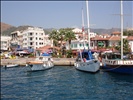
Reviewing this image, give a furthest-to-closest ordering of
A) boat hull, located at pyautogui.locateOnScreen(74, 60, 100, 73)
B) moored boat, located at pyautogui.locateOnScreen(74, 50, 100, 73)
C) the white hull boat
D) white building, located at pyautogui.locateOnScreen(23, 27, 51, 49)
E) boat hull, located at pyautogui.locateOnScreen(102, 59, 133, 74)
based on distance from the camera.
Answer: white building, located at pyautogui.locateOnScreen(23, 27, 51, 49)
the white hull boat
moored boat, located at pyautogui.locateOnScreen(74, 50, 100, 73)
boat hull, located at pyautogui.locateOnScreen(74, 60, 100, 73)
boat hull, located at pyautogui.locateOnScreen(102, 59, 133, 74)

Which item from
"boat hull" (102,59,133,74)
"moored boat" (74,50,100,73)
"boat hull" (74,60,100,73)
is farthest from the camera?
"moored boat" (74,50,100,73)

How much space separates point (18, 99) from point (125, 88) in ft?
48.7

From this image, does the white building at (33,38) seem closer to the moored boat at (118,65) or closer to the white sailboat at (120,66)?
the moored boat at (118,65)

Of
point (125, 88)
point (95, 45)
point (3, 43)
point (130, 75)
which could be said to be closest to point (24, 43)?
point (3, 43)

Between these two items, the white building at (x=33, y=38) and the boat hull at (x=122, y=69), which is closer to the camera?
the boat hull at (x=122, y=69)

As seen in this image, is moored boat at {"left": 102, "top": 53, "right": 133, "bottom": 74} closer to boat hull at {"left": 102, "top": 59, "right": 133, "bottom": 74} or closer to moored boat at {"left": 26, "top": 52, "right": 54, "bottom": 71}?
boat hull at {"left": 102, "top": 59, "right": 133, "bottom": 74}

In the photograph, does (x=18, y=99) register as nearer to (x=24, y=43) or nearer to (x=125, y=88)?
(x=125, y=88)

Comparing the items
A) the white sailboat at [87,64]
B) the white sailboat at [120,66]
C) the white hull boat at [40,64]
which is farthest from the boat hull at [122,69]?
the white hull boat at [40,64]

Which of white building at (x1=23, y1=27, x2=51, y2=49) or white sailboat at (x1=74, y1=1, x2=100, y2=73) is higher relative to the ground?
white building at (x1=23, y1=27, x2=51, y2=49)

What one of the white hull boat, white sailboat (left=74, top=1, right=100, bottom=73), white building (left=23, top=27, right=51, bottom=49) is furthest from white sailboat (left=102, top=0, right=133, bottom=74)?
Result: white building (left=23, top=27, right=51, bottom=49)

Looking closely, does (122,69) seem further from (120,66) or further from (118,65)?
(118,65)

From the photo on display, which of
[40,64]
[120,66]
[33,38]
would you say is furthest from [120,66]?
[33,38]

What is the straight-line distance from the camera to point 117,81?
128 feet

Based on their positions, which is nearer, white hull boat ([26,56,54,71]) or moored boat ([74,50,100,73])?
moored boat ([74,50,100,73])
